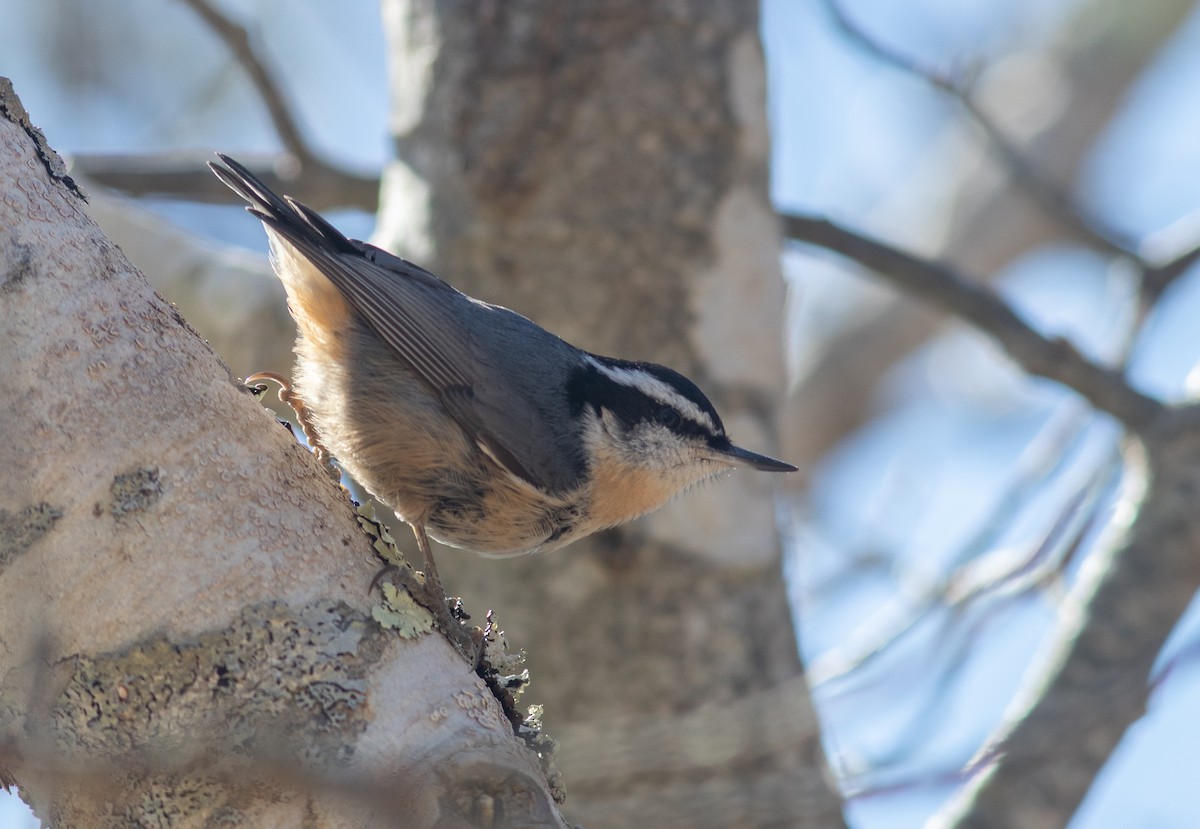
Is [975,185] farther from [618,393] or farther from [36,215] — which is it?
[36,215]

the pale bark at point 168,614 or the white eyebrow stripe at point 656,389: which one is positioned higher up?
the white eyebrow stripe at point 656,389

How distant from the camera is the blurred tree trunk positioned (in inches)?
136

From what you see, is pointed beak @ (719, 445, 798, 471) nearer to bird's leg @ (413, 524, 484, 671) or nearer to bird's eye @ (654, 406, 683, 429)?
bird's eye @ (654, 406, 683, 429)

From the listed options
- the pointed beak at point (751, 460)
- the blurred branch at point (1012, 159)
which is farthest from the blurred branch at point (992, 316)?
the pointed beak at point (751, 460)

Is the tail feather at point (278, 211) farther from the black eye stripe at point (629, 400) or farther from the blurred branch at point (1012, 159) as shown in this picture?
the blurred branch at point (1012, 159)

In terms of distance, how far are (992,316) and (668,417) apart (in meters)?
1.34

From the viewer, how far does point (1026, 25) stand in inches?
366

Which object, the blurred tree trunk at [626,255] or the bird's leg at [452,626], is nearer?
the bird's leg at [452,626]

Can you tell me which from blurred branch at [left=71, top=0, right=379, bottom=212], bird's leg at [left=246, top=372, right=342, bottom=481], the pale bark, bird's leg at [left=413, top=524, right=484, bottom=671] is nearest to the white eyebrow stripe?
bird's leg at [left=246, top=372, right=342, bottom=481]

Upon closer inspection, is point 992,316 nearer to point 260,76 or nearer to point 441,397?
point 441,397

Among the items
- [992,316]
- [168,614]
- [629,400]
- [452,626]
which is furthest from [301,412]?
[992,316]

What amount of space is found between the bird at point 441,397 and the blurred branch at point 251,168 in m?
1.41

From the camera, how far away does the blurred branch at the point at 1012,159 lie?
398 centimetres

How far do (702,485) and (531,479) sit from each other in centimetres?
77
